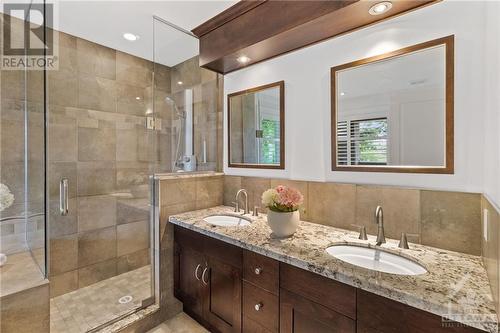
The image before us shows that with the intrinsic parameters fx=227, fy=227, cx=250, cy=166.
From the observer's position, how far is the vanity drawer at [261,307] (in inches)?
51.5

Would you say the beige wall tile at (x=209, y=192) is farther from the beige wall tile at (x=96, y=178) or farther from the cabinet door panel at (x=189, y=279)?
the beige wall tile at (x=96, y=178)

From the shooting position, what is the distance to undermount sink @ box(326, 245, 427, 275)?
3.87 feet

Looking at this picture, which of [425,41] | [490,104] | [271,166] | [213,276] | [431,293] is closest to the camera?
[431,293]

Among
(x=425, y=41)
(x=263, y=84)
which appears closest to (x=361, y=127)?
(x=425, y=41)

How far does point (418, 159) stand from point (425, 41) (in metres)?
0.70

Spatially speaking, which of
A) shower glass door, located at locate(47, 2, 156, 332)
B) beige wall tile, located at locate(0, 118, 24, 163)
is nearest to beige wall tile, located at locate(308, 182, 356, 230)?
shower glass door, located at locate(47, 2, 156, 332)

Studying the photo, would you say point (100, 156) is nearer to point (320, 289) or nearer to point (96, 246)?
point (96, 246)

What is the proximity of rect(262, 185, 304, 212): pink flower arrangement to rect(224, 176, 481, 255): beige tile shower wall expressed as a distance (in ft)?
1.13

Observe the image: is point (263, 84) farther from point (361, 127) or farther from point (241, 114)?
point (361, 127)

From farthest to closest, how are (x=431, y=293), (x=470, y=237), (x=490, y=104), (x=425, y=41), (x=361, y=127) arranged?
(x=361, y=127)
(x=425, y=41)
(x=470, y=237)
(x=490, y=104)
(x=431, y=293)

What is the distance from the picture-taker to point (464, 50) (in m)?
1.24

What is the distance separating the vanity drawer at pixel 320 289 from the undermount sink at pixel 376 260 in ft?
0.79

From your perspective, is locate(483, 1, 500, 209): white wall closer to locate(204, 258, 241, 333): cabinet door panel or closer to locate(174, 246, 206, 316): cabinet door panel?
locate(204, 258, 241, 333): cabinet door panel

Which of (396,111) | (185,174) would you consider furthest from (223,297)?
(396,111)
